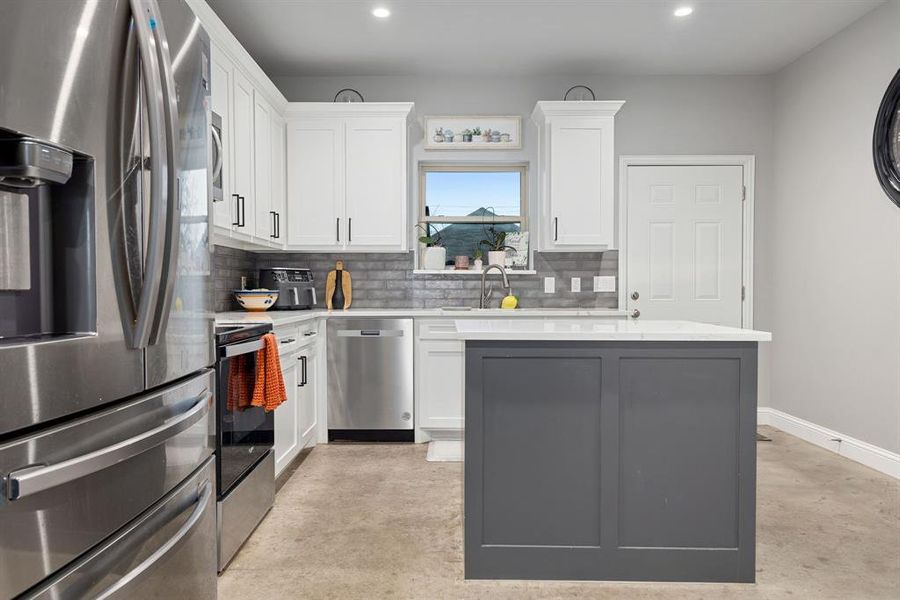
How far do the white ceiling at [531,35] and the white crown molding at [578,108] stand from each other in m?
0.35

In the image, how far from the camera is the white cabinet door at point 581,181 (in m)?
3.97

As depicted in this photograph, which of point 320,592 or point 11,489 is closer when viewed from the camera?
point 11,489

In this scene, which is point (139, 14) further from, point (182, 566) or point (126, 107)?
point (182, 566)

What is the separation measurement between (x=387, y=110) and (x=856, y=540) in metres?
3.65

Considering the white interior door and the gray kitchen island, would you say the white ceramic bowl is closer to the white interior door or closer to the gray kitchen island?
the gray kitchen island

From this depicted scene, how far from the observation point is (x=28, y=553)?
33.9 inches

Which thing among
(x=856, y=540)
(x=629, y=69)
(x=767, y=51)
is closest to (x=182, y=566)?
(x=856, y=540)

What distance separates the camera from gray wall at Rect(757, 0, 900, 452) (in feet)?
10.4

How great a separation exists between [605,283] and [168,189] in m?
3.66

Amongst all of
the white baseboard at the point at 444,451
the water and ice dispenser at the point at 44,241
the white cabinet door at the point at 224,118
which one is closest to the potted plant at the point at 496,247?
the white baseboard at the point at 444,451

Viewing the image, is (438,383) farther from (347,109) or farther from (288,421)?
(347,109)

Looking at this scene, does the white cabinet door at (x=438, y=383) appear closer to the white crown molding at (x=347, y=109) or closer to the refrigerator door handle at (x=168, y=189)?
the white crown molding at (x=347, y=109)

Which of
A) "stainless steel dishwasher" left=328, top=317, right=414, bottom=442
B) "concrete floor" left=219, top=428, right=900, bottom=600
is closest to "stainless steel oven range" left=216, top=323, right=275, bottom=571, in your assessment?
"concrete floor" left=219, top=428, right=900, bottom=600

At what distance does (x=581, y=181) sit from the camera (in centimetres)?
398
